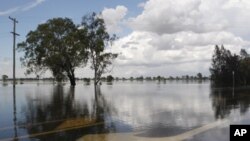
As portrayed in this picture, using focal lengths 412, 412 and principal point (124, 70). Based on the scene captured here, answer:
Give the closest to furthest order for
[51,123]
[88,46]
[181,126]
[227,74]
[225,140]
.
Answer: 1. [225,140]
2. [181,126]
3. [51,123]
4. [88,46]
5. [227,74]

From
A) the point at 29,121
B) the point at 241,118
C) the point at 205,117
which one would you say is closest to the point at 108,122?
the point at 29,121

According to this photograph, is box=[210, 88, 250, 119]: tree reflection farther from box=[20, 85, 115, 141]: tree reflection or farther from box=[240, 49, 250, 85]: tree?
box=[240, 49, 250, 85]: tree

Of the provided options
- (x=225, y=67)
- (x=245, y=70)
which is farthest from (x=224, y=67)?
(x=245, y=70)

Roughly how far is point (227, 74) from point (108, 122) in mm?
79337

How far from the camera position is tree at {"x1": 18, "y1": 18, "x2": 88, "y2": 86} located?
243 ft

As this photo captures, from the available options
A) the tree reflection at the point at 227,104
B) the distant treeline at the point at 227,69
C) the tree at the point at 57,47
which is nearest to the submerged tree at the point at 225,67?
the distant treeline at the point at 227,69

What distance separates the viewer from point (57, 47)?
247ft

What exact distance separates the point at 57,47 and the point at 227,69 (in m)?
39.5

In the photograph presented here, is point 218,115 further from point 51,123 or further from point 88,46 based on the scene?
point 88,46

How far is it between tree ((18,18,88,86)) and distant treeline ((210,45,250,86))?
1366 inches

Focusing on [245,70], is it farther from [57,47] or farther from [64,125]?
[64,125]

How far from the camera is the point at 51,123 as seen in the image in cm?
1669

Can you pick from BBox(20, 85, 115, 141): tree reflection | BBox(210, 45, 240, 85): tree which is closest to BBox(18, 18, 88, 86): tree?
BBox(210, 45, 240, 85): tree

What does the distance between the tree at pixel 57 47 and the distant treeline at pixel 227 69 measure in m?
34.7
